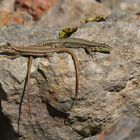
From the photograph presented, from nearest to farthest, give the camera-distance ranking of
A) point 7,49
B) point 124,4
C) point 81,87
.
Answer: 1. point 81,87
2. point 7,49
3. point 124,4

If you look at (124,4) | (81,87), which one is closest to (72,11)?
(81,87)

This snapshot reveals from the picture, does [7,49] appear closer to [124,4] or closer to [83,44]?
[83,44]

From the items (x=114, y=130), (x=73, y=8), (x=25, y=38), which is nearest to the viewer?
(x=114, y=130)

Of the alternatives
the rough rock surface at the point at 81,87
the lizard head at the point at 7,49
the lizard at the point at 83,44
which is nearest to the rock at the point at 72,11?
the rough rock surface at the point at 81,87

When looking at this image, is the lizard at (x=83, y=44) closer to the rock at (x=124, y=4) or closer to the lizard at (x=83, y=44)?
the lizard at (x=83, y=44)

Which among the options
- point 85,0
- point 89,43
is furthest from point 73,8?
point 89,43

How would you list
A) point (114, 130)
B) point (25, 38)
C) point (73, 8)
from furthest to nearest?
point (73, 8) < point (25, 38) < point (114, 130)

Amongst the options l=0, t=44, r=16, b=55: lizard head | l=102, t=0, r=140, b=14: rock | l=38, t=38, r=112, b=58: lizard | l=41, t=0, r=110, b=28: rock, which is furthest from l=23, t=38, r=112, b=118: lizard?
l=102, t=0, r=140, b=14: rock

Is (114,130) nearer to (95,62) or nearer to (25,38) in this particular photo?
(95,62)
